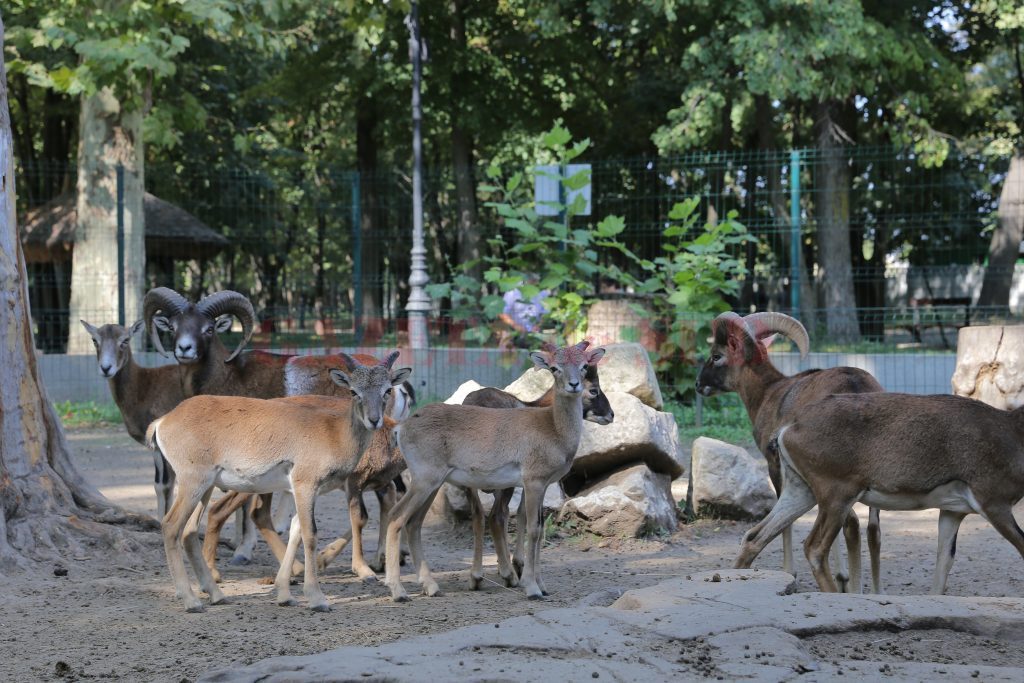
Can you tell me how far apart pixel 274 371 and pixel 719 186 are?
45.1ft

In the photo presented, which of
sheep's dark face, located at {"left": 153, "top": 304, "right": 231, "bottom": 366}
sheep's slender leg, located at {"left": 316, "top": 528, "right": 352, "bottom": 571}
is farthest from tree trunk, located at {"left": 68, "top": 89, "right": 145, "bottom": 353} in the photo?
sheep's slender leg, located at {"left": 316, "top": 528, "right": 352, "bottom": 571}

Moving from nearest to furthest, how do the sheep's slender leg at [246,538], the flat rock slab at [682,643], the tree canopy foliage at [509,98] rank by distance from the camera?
the flat rock slab at [682,643] < the sheep's slender leg at [246,538] < the tree canopy foliage at [509,98]

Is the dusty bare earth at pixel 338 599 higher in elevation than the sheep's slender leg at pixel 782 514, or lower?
lower

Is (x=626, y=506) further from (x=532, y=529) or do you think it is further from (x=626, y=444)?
(x=532, y=529)

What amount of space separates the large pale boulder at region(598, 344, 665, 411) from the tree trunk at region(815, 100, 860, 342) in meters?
6.30

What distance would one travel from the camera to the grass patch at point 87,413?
1750 centimetres

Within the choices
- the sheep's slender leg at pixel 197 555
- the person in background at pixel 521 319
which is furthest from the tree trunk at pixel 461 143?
the sheep's slender leg at pixel 197 555

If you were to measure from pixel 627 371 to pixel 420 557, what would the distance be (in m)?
4.50

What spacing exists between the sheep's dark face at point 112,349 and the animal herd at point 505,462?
1924 mm

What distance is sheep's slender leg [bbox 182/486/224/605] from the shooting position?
25.3 ft

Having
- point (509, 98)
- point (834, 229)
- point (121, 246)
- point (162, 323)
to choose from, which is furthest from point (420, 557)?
A: point (509, 98)

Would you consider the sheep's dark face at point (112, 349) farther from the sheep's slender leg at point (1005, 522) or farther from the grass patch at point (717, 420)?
the grass patch at point (717, 420)

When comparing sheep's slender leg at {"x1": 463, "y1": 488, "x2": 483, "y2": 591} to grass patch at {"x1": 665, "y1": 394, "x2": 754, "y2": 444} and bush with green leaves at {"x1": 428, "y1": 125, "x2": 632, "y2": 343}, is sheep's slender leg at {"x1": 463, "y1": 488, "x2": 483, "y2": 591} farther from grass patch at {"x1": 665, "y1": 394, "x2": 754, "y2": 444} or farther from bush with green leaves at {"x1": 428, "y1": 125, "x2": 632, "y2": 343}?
bush with green leaves at {"x1": 428, "y1": 125, "x2": 632, "y2": 343}

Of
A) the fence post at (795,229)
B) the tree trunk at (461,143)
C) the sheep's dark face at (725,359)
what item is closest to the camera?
the sheep's dark face at (725,359)
